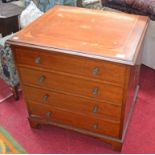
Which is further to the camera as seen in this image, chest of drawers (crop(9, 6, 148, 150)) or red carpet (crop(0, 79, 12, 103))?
red carpet (crop(0, 79, 12, 103))

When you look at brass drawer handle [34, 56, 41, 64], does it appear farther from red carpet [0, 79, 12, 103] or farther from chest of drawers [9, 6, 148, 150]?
red carpet [0, 79, 12, 103]

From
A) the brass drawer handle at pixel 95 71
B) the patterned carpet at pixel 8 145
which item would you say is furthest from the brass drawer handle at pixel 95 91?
the patterned carpet at pixel 8 145

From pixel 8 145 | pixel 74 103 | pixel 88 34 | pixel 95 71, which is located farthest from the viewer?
pixel 8 145

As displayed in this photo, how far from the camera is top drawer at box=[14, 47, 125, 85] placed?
1226 mm

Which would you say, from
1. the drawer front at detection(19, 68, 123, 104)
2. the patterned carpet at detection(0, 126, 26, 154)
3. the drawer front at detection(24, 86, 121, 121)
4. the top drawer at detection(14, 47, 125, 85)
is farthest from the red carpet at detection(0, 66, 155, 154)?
the top drawer at detection(14, 47, 125, 85)

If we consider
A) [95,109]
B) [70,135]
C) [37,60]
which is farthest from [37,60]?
[70,135]

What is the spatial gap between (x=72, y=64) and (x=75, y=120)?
1.52 feet

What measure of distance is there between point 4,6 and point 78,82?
4.81 feet

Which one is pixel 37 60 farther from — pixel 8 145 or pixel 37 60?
pixel 8 145

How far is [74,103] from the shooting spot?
1478 millimetres

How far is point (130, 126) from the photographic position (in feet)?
5.83

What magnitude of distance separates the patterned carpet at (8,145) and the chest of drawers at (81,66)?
277 mm

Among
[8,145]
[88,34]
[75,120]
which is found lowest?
[8,145]

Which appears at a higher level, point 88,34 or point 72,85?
point 88,34
